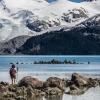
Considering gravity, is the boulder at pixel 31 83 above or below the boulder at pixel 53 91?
above

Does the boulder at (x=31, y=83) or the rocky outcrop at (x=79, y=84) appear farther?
the rocky outcrop at (x=79, y=84)

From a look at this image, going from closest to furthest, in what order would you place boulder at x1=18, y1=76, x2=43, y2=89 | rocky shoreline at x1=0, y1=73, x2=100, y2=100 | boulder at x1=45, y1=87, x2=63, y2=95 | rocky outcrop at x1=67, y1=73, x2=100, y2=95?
→ rocky shoreline at x1=0, y1=73, x2=100, y2=100 < boulder at x1=45, y1=87, x2=63, y2=95 < boulder at x1=18, y1=76, x2=43, y2=89 < rocky outcrop at x1=67, y1=73, x2=100, y2=95

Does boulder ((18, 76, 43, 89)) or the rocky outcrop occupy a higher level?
boulder ((18, 76, 43, 89))

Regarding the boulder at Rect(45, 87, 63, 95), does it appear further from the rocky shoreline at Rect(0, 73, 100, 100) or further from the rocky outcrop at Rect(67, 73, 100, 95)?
the rocky outcrop at Rect(67, 73, 100, 95)

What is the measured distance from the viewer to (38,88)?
186 feet

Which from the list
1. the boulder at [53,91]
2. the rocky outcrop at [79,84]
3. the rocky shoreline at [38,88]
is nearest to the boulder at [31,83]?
the rocky shoreline at [38,88]

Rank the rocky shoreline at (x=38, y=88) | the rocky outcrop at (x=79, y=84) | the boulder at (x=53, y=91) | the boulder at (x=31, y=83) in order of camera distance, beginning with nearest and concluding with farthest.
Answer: the rocky shoreline at (x=38, y=88)
the boulder at (x=53, y=91)
the boulder at (x=31, y=83)
the rocky outcrop at (x=79, y=84)

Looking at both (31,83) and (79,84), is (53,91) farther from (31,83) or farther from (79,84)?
(79,84)

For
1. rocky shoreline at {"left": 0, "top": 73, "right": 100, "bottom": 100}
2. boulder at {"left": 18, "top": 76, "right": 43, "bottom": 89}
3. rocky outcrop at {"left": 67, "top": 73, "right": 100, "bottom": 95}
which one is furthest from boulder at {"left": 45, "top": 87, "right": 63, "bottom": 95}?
boulder at {"left": 18, "top": 76, "right": 43, "bottom": 89}

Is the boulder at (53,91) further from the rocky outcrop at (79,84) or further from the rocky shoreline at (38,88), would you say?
the rocky outcrop at (79,84)

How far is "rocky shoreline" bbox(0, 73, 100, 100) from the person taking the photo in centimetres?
5059

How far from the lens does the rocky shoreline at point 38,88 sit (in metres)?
50.6

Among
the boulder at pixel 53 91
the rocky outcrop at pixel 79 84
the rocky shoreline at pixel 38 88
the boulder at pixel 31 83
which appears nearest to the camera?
the rocky shoreline at pixel 38 88

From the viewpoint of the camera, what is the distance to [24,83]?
5694cm
